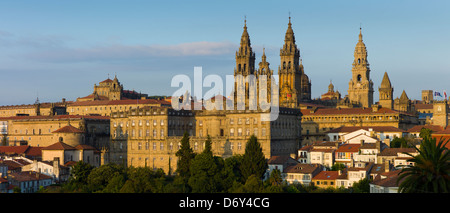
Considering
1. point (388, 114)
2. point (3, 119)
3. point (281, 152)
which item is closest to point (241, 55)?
point (388, 114)

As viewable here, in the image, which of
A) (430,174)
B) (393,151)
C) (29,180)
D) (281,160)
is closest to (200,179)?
(281,160)

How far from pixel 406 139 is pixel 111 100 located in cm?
8471

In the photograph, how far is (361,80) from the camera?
170 metres

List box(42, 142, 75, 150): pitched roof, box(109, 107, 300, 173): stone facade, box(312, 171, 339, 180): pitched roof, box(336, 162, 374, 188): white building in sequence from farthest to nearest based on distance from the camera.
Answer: box(42, 142, 75, 150): pitched roof
box(109, 107, 300, 173): stone facade
box(312, 171, 339, 180): pitched roof
box(336, 162, 374, 188): white building

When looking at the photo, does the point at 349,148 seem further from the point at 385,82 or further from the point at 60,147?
the point at 385,82

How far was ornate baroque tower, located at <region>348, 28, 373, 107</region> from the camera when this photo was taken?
167500mm

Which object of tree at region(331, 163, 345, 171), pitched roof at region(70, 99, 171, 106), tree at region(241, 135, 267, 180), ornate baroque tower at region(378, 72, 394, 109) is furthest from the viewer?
ornate baroque tower at region(378, 72, 394, 109)

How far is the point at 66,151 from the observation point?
104250 mm

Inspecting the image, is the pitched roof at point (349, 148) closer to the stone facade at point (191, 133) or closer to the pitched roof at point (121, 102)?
the stone facade at point (191, 133)

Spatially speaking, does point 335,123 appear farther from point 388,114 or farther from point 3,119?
point 3,119

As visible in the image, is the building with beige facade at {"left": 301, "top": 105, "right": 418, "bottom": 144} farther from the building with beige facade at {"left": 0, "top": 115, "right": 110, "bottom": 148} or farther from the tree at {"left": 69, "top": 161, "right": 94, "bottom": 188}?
the tree at {"left": 69, "top": 161, "right": 94, "bottom": 188}

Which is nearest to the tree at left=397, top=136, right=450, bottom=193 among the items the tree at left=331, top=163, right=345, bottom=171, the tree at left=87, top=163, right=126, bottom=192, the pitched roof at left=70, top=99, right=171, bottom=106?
the tree at left=331, top=163, right=345, bottom=171

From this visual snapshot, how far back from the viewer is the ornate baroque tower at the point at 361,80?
550 ft

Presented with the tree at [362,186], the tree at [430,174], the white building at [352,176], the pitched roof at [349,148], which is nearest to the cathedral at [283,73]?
the pitched roof at [349,148]
